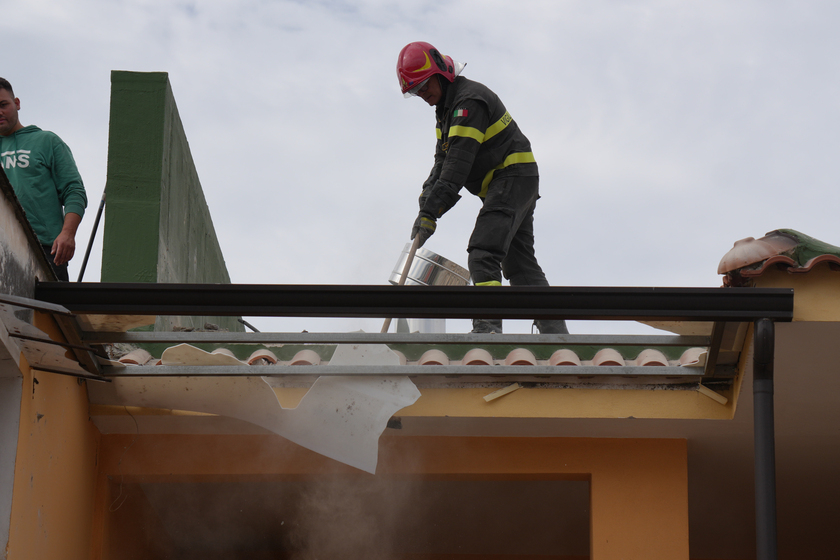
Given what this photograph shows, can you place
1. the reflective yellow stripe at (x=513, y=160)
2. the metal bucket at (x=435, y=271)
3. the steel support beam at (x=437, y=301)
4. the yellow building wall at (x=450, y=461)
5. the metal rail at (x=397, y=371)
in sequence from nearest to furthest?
1. the steel support beam at (x=437, y=301)
2. the metal rail at (x=397, y=371)
3. the yellow building wall at (x=450, y=461)
4. the reflective yellow stripe at (x=513, y=160)
5. the metal bucket at (x=435, y=271)

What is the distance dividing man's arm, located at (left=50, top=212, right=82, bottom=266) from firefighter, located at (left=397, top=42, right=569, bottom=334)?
1926 millimetres

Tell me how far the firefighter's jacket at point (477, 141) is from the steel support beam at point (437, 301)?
202 cm

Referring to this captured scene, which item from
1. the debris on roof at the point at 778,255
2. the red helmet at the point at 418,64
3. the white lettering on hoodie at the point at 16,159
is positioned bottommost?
the debris on roof at the point at 778,255

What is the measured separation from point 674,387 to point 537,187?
1.85m

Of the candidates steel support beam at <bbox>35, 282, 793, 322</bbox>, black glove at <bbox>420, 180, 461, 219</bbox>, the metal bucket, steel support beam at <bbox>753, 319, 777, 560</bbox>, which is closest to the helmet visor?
black glove at <bbox>420, 180, 461, 219</bbox>

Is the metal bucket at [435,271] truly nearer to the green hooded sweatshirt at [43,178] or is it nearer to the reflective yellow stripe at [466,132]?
the reflective yellow stripe at [466,132]

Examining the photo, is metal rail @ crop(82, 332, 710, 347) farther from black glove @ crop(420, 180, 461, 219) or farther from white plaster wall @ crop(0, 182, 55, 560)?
black glove @ crop(420, 180, 461, 219)

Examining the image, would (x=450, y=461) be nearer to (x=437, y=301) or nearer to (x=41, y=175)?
(x=437, y=301)

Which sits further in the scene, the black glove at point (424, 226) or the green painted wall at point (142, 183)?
the green painted wall at point (142, 183)

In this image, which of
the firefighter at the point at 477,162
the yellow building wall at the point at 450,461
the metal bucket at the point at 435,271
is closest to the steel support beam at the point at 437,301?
the yellow building wall at the point at 450,461

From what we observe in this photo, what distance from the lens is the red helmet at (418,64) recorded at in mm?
5629

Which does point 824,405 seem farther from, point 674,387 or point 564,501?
point 564,501

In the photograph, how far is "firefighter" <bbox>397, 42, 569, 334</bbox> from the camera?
5.50 m

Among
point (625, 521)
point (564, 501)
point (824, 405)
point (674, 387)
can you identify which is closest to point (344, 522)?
point (564, 501)
